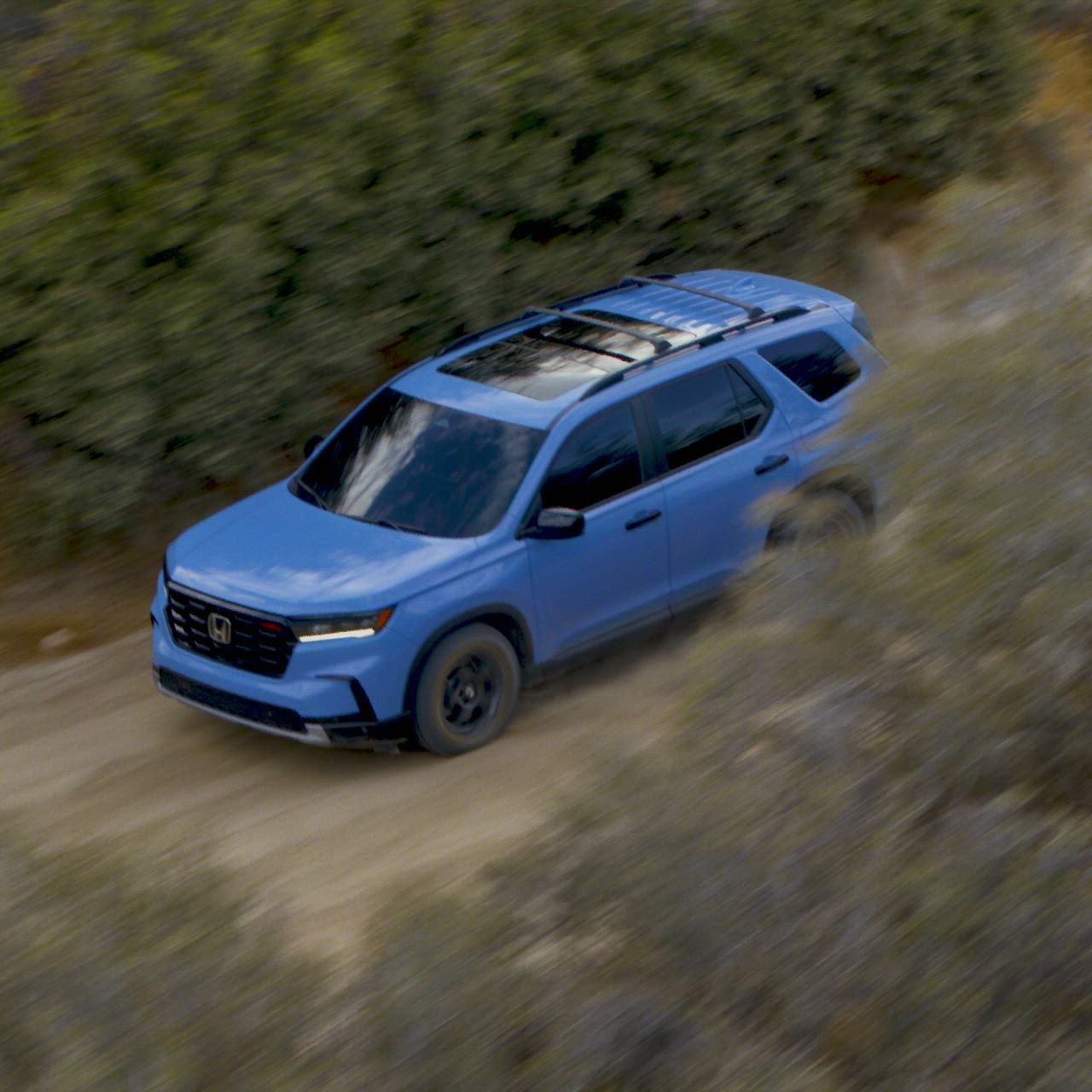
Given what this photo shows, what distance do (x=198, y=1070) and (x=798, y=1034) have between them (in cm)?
130

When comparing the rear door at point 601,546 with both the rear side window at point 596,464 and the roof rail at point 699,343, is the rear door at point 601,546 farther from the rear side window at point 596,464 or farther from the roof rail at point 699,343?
the roof rail at point 699,343

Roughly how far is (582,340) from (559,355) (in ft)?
0.62

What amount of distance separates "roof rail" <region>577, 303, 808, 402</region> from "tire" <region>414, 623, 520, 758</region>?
4.56 ft

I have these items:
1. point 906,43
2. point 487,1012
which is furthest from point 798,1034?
point 906,43

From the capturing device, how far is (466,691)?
837 cm

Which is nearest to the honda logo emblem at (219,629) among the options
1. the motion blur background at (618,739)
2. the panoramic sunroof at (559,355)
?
the motion blur background at (618,739)

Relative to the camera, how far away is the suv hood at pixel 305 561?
8.00 metres

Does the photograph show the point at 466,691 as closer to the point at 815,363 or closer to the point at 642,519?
the point at 642,519

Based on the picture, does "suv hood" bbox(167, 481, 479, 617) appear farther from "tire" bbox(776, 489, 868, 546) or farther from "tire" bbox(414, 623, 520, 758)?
"tire" bbox(776, 489, 868, 546)

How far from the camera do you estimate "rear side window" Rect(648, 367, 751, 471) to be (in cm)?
891

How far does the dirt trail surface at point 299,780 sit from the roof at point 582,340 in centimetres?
155

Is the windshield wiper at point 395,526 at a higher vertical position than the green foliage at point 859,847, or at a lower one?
lower

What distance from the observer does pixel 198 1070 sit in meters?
3.68

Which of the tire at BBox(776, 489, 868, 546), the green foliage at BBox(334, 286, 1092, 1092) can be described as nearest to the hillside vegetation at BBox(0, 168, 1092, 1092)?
the green foliage at BBox(334, 286, 1092, 1092)
